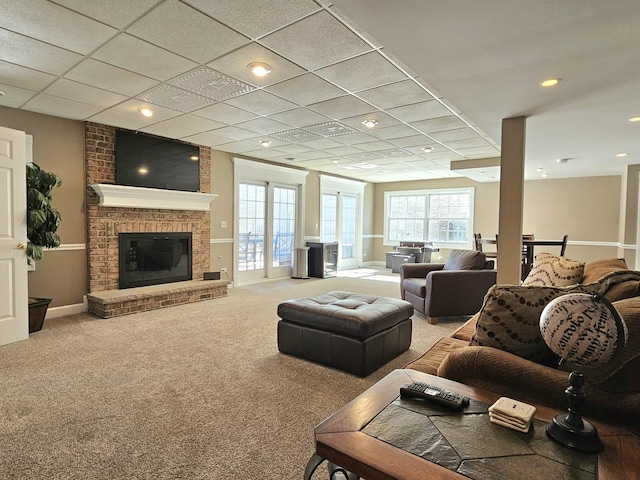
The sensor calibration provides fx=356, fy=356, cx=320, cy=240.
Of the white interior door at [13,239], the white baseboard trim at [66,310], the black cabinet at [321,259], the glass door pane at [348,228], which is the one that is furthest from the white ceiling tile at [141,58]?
the glass door pane at [348,228]

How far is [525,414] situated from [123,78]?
3798 millimetres

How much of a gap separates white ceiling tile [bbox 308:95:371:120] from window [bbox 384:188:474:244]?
19.3 feet

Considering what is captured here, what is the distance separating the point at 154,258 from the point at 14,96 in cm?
252

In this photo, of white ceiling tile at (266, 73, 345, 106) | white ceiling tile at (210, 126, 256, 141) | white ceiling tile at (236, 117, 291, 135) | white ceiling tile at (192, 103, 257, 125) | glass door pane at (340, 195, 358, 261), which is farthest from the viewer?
glass door pane at (340, 195, 358, 261)

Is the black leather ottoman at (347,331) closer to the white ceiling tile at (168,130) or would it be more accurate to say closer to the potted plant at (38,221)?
the potted plant at (38,221)

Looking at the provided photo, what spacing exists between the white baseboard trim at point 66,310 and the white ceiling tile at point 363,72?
4202 mm

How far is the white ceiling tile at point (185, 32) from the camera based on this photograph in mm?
2236

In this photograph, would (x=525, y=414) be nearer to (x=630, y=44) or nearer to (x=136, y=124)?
(x=630, y=44)

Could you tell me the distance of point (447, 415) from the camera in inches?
48.4

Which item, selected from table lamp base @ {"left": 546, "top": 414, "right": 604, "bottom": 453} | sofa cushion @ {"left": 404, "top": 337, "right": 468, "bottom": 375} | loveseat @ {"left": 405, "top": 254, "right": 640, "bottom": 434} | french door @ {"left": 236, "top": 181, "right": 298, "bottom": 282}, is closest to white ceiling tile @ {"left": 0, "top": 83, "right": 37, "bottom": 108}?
french door @ {"left": 236, "top": 181, "right": 298, "bottom": 282}

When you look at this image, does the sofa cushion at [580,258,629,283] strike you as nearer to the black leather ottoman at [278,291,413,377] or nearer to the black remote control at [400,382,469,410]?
the black leather ottoman at [278,291,413,377]

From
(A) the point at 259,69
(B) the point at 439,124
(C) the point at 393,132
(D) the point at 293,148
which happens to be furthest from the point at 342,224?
(A) the point at 259,69

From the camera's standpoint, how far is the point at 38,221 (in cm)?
369

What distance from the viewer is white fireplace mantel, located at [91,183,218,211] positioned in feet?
15.4
